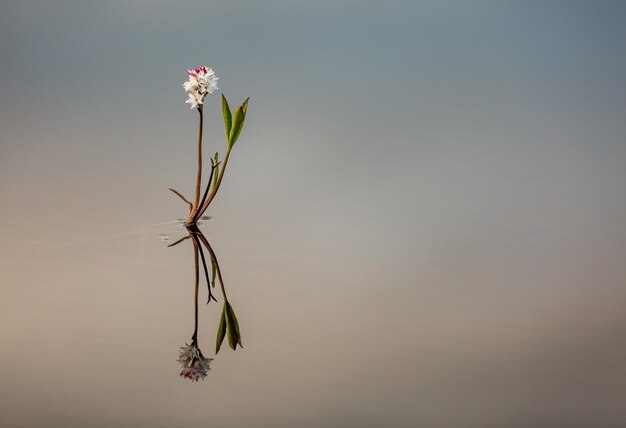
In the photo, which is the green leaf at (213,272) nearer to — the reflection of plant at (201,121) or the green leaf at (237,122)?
the reflection of plant at (201,121)

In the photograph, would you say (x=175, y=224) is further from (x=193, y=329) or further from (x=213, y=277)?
(x=193, y=329)

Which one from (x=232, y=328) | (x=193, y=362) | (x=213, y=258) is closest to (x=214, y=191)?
(x=213, y=258)

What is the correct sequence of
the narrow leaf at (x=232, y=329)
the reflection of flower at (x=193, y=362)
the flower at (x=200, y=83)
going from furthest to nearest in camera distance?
the flower at (x=200, y=83), the narrow leaf at (x=232, y=329), the reflection of flower at (x=193, y=362)

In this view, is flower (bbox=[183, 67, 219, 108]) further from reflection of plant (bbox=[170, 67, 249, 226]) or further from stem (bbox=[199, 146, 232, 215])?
stem (bbox=[199, 146, 232, 215])

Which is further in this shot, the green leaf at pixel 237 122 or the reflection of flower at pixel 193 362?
the green leaf at pixel 237 122

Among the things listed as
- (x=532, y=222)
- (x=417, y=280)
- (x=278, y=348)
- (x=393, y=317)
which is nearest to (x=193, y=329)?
(x=278, y=348)

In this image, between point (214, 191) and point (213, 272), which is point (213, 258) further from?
point (214, 191)

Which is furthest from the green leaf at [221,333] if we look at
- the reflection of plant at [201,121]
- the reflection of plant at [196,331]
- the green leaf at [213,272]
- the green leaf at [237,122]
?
the green leaf at [237,122]
